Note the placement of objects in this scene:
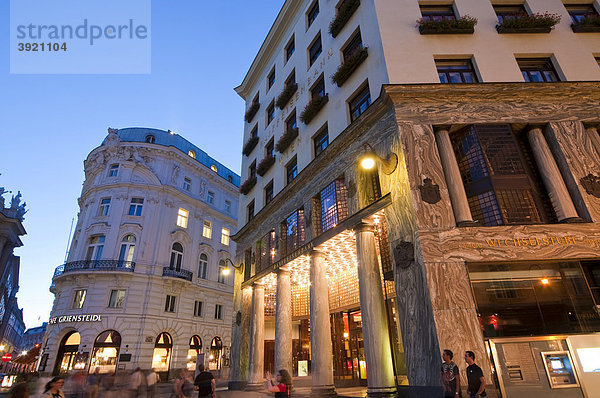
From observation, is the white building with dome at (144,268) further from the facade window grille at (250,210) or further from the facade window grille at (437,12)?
the facade window grille at (437,12)

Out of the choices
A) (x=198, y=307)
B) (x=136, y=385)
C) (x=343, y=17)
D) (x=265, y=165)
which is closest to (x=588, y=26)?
(x=343, y=17)

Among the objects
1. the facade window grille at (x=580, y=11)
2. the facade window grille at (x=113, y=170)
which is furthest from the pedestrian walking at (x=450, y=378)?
the facade window grille at (x=113, y=170)

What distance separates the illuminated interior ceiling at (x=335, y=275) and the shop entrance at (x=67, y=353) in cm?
2035

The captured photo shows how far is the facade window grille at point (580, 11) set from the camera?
15586mm

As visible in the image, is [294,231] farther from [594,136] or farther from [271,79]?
[271,79]

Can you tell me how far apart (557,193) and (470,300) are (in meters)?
5.00

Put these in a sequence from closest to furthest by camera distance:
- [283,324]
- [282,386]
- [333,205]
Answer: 1. [282,386]
2. [333,205]
3. [283,324]

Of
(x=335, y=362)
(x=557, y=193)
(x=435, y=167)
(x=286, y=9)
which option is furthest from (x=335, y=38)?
(x=335, y=362)

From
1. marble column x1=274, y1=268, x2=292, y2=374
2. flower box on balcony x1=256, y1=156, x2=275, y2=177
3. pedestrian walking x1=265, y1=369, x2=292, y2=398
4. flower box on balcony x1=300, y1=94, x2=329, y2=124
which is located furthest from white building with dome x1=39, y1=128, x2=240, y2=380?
pedestrian walking x1=265, y1=369, x2=292, y2=398

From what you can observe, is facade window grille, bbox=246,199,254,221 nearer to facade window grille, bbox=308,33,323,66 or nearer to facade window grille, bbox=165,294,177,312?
facade window grille, bbox=308,33,323,66

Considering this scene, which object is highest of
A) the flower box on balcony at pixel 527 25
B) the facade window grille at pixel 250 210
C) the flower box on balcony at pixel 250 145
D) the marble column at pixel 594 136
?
the flower box on balcony at pixel 250 145

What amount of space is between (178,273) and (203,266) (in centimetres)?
467

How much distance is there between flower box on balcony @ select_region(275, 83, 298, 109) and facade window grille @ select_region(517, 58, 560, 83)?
12087 millimetres

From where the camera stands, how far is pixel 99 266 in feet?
105
